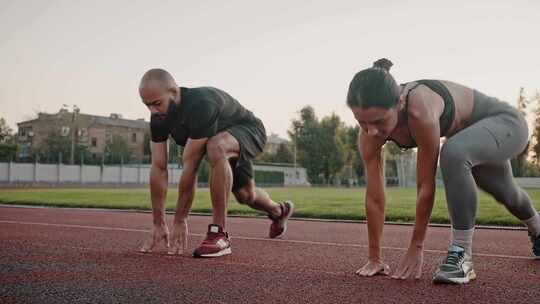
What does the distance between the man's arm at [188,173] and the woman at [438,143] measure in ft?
4.79

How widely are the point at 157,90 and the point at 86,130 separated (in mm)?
75870

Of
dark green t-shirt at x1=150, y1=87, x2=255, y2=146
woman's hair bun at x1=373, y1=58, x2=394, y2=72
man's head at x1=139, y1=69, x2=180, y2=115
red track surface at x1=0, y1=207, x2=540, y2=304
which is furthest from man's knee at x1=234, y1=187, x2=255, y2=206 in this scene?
woman's hair bun at x1=373, y1=58, x2=394, y2=72

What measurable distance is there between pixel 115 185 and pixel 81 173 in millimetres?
2787

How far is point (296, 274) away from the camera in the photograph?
349 centimetres

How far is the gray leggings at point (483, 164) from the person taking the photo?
10.3 feet

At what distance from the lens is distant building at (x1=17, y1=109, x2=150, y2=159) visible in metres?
59.4

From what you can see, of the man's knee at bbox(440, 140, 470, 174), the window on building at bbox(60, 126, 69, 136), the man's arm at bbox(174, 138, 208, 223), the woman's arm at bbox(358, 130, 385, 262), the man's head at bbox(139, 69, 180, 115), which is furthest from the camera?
the window on building at bbox(60, 126, 69, 136)

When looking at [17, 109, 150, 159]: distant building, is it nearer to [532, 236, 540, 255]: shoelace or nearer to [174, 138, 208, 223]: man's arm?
[174, 138, 208, 223]: man's arm

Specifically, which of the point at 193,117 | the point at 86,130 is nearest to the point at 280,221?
the point at 193,117

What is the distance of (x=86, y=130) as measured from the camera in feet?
249

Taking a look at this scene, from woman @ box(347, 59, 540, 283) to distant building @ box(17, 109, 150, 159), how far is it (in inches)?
2196

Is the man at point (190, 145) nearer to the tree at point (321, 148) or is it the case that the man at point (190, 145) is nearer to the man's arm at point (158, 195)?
the man's arm at point (158, 195)

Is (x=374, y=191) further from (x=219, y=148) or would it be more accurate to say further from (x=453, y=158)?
(x=219, y=148)

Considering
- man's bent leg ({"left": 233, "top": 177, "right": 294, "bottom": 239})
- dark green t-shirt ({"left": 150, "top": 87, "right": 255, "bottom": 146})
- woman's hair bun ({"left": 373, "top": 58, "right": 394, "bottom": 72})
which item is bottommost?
man's bent leg ({"left": 233, "top": 177, "right": 294, "bottom": 239})
